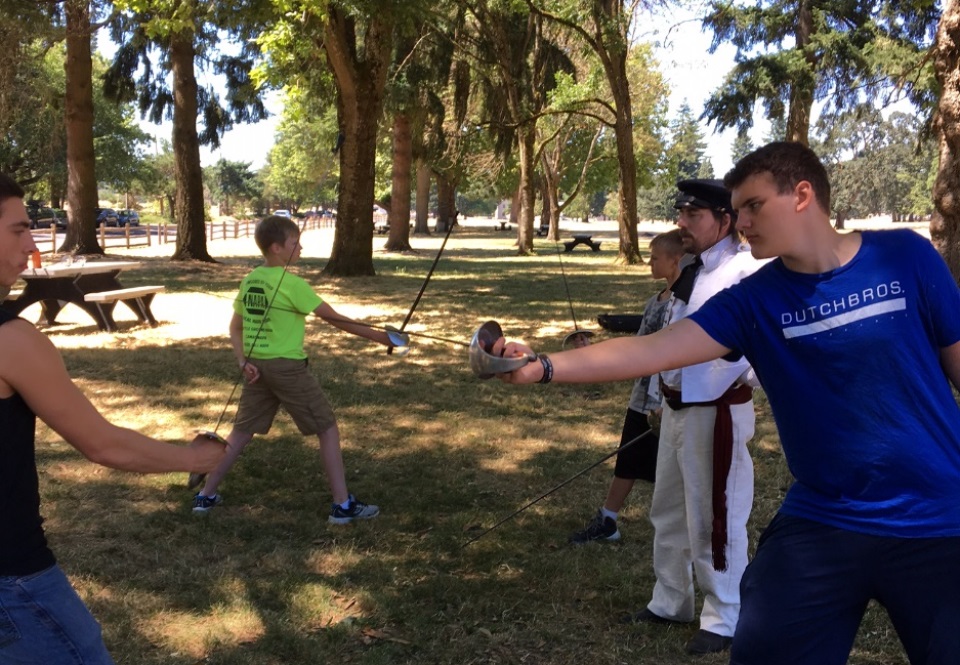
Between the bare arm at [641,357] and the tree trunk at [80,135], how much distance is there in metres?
20.5

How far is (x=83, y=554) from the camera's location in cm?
456

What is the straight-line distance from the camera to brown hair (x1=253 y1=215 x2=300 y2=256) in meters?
4.84

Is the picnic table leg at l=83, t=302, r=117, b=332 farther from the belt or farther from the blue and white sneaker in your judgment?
the belt

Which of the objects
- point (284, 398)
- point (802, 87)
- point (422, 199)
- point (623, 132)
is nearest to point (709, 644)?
point (284, 398)

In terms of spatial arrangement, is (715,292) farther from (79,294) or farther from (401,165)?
(401,165)

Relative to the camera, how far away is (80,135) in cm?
2145

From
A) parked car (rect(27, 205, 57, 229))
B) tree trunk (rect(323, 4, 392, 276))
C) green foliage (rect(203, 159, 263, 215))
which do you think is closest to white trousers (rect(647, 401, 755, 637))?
tree trunk (rect(323, 4, 392, 276))

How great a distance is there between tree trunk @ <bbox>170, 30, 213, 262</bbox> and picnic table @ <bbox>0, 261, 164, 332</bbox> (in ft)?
30.6

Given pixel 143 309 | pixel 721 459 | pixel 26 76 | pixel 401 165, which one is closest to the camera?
pixel 721 459

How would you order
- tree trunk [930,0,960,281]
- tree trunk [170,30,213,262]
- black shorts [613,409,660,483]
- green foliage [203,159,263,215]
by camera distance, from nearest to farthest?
black shorts [613,409,660,483], tree trunk [930,0,960,281], tree trunk [170,30,213,262], green foliage [203,159,263,215]

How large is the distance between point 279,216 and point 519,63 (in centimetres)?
2317

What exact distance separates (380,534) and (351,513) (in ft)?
0.81

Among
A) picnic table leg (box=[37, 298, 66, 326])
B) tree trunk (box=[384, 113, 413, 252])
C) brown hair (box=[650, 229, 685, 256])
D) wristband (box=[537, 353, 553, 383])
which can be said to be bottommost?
picnic table leg (box=[37, 298, 66, 326])

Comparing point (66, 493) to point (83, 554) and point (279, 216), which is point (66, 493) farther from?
point (279, 216)
